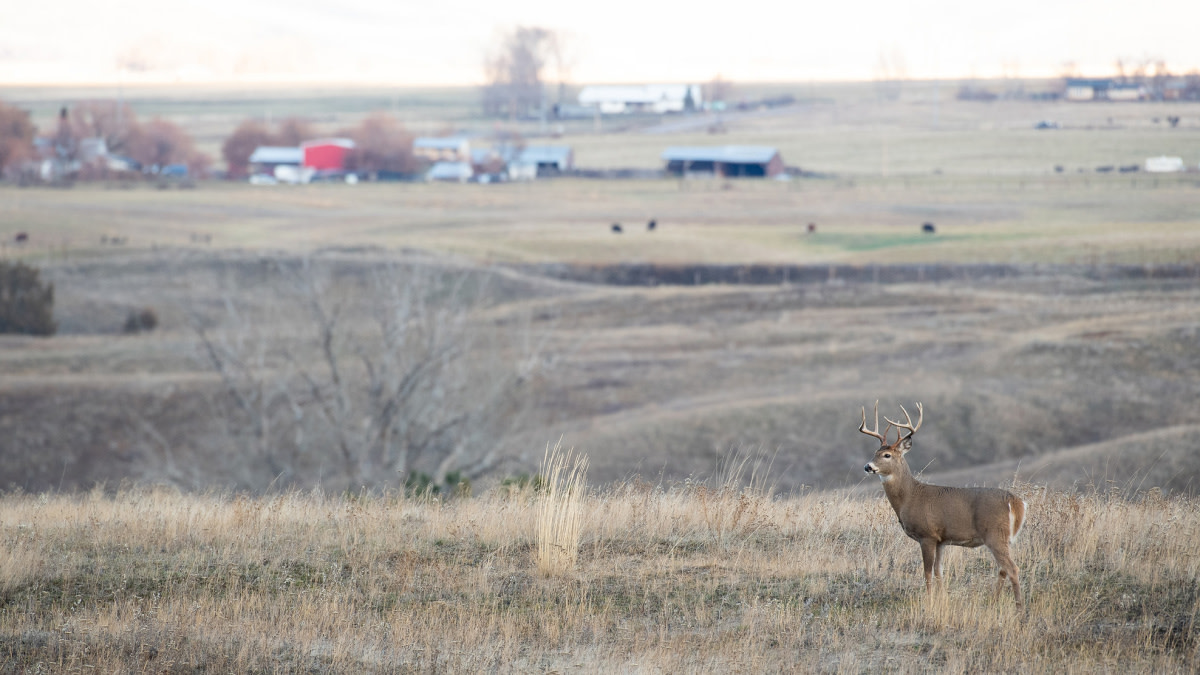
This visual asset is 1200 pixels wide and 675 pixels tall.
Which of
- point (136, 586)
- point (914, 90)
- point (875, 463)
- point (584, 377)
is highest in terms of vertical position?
point (914, 90)

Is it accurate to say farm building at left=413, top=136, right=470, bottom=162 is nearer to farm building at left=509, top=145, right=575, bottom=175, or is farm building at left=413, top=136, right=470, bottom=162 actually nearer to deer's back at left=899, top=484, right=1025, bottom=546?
farm building at left=509, top=145, right=575, bottom=175

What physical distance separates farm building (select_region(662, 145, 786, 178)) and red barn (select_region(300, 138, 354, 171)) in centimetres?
3223

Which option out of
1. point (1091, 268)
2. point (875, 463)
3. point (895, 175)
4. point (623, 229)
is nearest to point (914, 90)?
point (895, 175)

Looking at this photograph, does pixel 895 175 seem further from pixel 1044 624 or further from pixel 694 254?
pixel 1044 624

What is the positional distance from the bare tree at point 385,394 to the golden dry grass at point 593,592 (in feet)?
36.0

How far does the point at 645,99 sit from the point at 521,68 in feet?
63.7

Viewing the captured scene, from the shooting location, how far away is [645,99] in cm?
13875

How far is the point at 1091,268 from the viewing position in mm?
47688

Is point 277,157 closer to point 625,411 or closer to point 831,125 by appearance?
point 831,125

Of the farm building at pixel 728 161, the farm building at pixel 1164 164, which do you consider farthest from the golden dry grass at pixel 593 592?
the farm building at pixel 728 161

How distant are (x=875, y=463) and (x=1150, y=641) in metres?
1.79

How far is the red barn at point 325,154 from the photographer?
99625 mm

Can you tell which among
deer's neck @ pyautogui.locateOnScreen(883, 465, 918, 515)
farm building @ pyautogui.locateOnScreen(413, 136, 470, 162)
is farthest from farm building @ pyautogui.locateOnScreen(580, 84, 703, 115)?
deer's neck @ pyautogui.locateOnScreen(883, 465, 918, 515)

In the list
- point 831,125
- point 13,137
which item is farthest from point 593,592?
point 831,125
